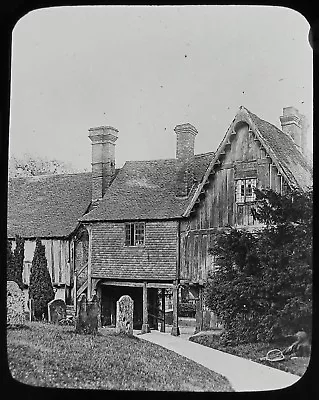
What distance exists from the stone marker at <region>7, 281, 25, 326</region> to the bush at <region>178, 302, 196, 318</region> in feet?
1.16

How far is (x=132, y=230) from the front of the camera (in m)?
1.69

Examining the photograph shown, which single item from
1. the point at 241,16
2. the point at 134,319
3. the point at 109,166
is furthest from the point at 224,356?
the point at 241,16

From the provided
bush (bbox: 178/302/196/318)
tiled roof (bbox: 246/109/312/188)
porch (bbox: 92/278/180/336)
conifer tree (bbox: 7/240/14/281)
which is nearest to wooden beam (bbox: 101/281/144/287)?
porch (bbox: 92/278/180/336)

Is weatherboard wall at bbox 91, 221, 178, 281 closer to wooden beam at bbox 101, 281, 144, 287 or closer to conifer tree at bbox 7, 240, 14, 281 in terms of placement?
wooden beam at bbox 101, 281, 144, 287

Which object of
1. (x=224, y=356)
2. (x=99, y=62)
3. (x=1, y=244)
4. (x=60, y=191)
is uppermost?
(x=99, y=62)

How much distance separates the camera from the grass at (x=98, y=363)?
5.31 ft

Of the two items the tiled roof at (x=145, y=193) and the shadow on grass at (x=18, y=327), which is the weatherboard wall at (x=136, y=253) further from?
the shadow on grass at (x=18, y=327)

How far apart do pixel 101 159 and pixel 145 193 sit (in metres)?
0.13

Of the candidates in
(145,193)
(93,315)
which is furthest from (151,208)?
(93,315)

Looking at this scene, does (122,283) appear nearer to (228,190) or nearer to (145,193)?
(145,193)

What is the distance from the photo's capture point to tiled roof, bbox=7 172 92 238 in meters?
1.70

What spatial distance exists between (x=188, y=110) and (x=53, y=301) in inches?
20.8

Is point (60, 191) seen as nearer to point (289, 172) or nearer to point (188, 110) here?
point (188, 110)

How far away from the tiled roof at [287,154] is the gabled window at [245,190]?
8 centimetres
